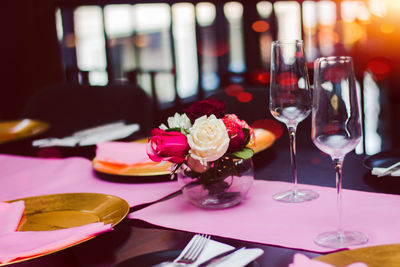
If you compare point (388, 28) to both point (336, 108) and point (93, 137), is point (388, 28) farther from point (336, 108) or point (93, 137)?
point (336, 108)

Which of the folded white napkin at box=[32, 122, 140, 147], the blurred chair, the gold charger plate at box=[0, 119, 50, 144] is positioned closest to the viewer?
the folded white napkin at box=[32, 122, 140, 147]

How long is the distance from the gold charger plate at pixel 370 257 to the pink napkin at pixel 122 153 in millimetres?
648

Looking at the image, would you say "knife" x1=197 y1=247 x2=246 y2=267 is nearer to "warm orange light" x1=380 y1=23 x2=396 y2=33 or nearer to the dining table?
the dining table

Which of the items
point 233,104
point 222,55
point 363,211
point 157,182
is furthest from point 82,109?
point 222,55

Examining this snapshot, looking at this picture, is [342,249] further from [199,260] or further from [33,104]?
[33,104]

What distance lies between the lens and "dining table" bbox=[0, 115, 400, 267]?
76 cm

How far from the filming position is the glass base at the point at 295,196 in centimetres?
95

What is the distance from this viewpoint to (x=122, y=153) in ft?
4.06

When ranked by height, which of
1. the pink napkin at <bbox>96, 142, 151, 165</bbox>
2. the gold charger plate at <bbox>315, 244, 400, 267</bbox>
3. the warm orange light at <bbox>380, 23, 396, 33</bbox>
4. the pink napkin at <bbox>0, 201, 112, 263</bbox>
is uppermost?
the warm orange light at <bbox>380, 23, 396, 33</bbox>

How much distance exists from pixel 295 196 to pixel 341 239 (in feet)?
0.77

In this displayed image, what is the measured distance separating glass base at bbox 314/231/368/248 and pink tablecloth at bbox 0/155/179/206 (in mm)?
382

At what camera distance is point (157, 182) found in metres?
1.13

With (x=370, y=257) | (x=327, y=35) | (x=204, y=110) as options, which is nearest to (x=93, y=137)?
(x=204, y=110)

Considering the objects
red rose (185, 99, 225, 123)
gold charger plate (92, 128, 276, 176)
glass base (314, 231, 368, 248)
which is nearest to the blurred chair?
gold charger plate (92, 128, 276, 176)
